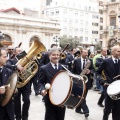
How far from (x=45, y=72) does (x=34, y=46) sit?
1780 mm

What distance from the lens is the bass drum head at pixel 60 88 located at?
4.71m

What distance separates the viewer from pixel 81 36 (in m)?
72.8

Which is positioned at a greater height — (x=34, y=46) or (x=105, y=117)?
(x=34, y=46)

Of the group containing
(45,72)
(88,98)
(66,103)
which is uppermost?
(45,72)

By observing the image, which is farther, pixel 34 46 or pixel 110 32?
pixel 110 32

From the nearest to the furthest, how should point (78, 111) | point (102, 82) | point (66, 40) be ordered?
1. point (102, 82)
2. point (78, 111)
3. point (66, 40)

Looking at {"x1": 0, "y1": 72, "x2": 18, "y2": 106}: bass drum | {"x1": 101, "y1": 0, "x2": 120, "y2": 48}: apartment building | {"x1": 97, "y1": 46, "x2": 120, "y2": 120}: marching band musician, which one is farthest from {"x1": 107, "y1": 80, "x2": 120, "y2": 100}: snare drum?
{"x1": 101, "y1": 0, "x2": 120, "y2": 48}: apartment building

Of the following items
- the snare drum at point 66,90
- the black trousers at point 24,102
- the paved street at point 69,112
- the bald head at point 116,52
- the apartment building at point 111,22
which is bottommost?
the paved street at point 69,112

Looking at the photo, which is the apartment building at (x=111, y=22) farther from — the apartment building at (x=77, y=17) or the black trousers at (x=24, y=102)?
the black trousers at (x=24, y=102)

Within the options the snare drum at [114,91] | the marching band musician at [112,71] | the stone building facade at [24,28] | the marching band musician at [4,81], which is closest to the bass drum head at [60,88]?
the marching band musician at [4,81]

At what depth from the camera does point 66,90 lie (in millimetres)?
4715

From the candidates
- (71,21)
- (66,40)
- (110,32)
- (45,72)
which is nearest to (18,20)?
(110,32)

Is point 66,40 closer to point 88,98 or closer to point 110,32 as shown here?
point 110,32

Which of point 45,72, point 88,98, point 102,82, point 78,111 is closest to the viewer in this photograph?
point 45,72
